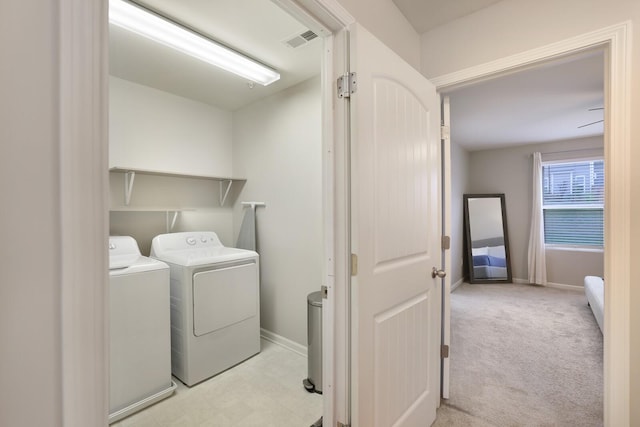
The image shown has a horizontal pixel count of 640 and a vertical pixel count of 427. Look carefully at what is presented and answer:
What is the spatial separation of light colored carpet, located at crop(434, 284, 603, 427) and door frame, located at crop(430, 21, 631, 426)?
70cm

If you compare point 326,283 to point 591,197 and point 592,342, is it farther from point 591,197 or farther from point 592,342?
point 591,197

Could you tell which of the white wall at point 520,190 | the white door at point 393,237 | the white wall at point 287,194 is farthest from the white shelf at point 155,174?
the white wall at point 520,190

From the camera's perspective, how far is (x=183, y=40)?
5.88ft

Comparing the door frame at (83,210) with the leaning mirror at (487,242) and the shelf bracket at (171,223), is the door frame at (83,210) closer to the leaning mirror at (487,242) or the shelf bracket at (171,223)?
the shelf bracket at (171,223)

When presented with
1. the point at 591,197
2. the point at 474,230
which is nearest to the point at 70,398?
the point at 474,230

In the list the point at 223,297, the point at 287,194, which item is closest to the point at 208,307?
the point at 223,297

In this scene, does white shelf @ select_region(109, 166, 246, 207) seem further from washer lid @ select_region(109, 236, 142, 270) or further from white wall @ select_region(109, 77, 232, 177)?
washer lid @ select_region(109, 236, 142, 270)

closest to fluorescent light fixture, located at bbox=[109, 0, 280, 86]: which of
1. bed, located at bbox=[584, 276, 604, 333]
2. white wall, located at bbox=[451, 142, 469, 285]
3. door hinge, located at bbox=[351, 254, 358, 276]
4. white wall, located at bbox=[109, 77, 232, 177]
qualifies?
white wall, located at bbox=[109, 77, 232, 177]

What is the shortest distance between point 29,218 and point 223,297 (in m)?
1.90

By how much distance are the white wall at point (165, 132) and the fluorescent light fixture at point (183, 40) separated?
978 mm

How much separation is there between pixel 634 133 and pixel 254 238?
9.04 ft

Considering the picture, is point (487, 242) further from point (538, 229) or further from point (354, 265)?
point (354, 265)

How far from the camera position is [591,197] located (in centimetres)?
457

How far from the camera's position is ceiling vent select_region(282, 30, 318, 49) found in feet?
6.13
